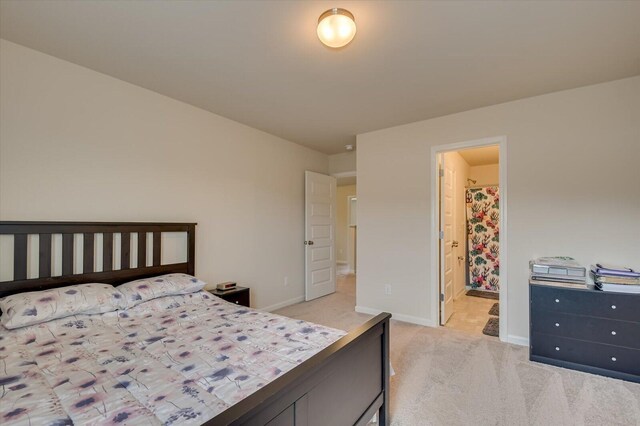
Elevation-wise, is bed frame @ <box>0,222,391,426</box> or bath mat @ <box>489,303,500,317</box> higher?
bed frame @ <box>0,222,391,426</box>

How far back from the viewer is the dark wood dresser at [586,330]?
223 cm

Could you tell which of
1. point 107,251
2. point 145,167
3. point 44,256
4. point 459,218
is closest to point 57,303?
point 44,256

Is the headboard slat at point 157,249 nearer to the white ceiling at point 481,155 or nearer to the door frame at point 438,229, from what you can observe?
the door frame at point 438,229

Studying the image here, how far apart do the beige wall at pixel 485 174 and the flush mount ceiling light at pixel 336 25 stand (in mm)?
4897

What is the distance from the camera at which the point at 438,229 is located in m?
3.45

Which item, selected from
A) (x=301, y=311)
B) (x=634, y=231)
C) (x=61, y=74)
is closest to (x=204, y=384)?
(x=61, y=74)

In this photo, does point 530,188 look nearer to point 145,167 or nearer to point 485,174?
point 485,174

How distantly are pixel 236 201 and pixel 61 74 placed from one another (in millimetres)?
1898

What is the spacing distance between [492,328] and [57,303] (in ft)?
13.1

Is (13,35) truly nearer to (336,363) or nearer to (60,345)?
(60,345)

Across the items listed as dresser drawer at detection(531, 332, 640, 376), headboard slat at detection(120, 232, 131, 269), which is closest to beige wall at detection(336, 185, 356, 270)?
dresser drawer at detection(531, 332, 640, 376)

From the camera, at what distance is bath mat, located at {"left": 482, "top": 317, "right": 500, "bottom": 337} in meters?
3.15

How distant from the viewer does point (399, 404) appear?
195 centimetres

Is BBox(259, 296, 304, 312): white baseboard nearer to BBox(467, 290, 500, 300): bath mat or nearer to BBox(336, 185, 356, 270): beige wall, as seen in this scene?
BBox(467, 290, 500, 300): bath mat
